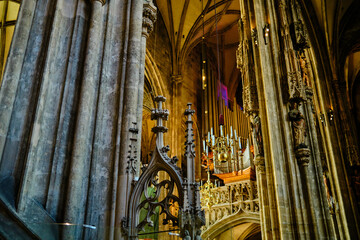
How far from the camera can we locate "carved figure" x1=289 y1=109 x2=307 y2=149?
764cm

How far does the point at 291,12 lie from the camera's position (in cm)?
1005

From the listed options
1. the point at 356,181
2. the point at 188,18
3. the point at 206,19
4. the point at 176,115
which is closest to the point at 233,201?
the point at 356,181

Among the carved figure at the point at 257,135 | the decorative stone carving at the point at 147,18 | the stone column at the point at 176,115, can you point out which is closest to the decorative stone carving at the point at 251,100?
the carved figure at the point at 257,135

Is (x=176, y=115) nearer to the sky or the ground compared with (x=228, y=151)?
nearer to the sky

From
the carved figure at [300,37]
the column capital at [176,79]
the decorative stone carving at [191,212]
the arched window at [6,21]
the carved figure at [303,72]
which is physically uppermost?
the column capital at [176,79]

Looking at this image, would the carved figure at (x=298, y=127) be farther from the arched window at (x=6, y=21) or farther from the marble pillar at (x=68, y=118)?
the arched window at (x=6, y=21)

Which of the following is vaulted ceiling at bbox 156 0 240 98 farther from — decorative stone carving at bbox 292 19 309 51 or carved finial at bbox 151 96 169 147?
carved finial at bbox 151 96 169 147

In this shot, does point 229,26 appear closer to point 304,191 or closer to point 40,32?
point 304,191

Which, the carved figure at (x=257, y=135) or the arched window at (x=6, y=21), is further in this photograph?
the arched window at (x=6, y=21)

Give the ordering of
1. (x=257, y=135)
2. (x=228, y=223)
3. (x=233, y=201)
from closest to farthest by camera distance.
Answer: (x=257, y=135), (x=228, y=223), (x=233, y=201)

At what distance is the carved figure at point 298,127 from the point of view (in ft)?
25.1

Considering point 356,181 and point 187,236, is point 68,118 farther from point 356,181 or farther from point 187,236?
point 356,181

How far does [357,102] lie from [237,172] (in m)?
11.0

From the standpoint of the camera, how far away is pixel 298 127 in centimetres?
784
